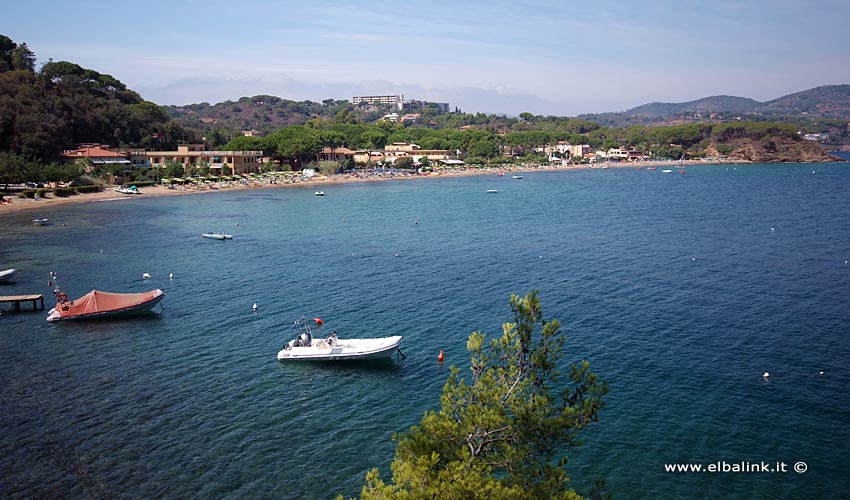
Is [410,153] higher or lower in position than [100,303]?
higher

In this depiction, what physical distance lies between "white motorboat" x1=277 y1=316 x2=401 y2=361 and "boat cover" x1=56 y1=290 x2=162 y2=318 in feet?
43.4

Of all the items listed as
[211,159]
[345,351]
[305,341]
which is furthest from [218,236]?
[211,159]

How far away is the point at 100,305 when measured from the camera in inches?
1505

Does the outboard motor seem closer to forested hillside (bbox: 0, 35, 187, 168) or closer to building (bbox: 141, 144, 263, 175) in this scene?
forested hillside (bbox: 0, 35, 187, 168)

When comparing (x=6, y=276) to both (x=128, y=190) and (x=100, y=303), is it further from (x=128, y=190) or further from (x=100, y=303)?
(x=128, y=190)

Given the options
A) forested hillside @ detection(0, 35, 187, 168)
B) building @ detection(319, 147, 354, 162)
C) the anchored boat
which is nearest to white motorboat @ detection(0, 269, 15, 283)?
the anchored boat

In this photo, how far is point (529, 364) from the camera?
1460 centimetres

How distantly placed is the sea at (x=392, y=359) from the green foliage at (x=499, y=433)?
810cm

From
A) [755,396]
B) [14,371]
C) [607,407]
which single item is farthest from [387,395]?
[14,371]

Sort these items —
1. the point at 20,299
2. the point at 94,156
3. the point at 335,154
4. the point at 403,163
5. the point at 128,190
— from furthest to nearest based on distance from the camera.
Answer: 1. the point at 403,163
2. the point at 335,154
3. the point at 94,156
4. the point at 128,190
5. the point at 20,299

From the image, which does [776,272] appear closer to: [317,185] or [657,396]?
[657,396]

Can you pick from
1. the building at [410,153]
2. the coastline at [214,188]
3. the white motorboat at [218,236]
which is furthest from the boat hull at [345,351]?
the building at [410,153]

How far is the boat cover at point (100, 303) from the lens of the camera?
37.7 meters

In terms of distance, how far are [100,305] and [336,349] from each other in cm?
1729
